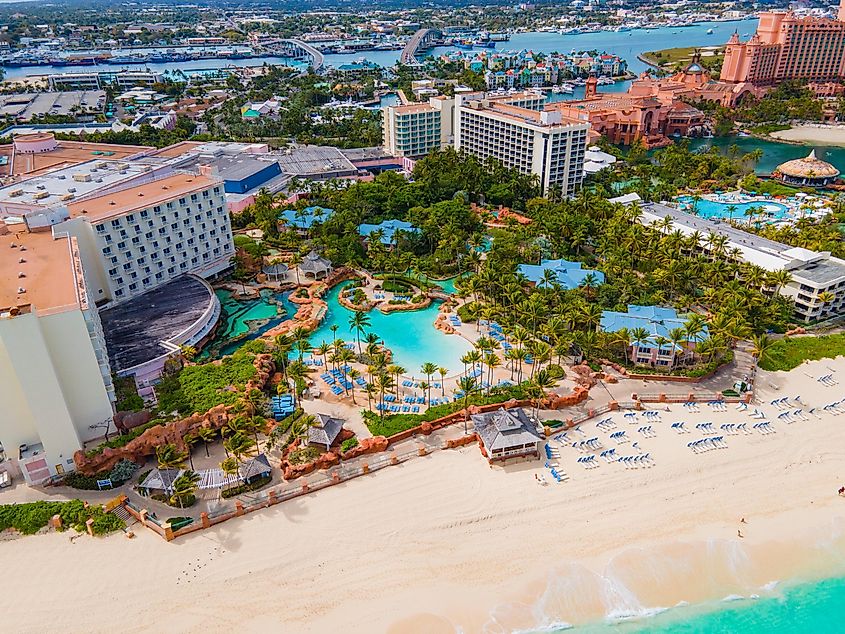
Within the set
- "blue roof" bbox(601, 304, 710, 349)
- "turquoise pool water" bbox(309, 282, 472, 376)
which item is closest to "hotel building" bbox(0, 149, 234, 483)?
"turquoise pool water" bbox(309, 282, 472, 376)

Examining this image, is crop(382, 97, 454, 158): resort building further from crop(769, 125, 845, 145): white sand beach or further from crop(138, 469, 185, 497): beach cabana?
crop(138, 469, 185, 497): beach cabana

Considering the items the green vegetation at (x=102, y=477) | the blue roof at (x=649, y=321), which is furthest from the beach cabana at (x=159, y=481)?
the blue roof at (x=649, y=321)

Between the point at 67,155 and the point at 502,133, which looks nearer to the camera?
the point at 502,133

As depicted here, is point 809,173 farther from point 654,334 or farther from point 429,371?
point 429,371

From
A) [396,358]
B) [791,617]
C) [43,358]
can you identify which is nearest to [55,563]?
[43,358]

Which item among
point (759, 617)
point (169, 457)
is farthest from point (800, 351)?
point (169, 457)

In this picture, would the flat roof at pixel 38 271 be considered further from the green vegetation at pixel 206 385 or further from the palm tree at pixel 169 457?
the palm tree at pixel 169 457
